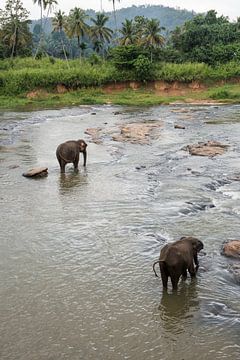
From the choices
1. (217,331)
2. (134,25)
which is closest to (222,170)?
(217,331)

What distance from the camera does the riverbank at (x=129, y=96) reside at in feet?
144

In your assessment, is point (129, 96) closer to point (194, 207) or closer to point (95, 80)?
point (95, 80)

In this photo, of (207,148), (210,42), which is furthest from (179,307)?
(210,42)

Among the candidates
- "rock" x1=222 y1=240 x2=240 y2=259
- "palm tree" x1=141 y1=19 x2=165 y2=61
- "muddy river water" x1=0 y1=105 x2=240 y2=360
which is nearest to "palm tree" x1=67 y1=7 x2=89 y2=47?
"palm tree" x1=141 y1=19 x2=165 y2=61

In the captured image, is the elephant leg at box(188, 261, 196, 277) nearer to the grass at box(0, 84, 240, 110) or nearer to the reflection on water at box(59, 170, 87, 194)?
the reflection on water at box(59, 170, 87, 194)

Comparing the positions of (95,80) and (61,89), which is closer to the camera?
(95,80)

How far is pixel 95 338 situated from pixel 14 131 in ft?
71.7

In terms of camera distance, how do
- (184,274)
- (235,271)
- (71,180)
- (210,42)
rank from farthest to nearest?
(210,42) → (71,180) → (235,271) → (184,274)

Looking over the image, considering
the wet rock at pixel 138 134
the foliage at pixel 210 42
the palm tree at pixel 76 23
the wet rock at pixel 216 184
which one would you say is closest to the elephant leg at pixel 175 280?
the wet rock at pixel 216 184

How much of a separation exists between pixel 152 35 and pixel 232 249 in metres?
49.5

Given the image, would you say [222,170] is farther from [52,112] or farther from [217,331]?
[52,112]

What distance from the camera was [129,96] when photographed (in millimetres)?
47562

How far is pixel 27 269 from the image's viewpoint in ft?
28.2

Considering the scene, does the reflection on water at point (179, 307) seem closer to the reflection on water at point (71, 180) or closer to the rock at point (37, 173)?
the reflection on water at point (71, 180)
